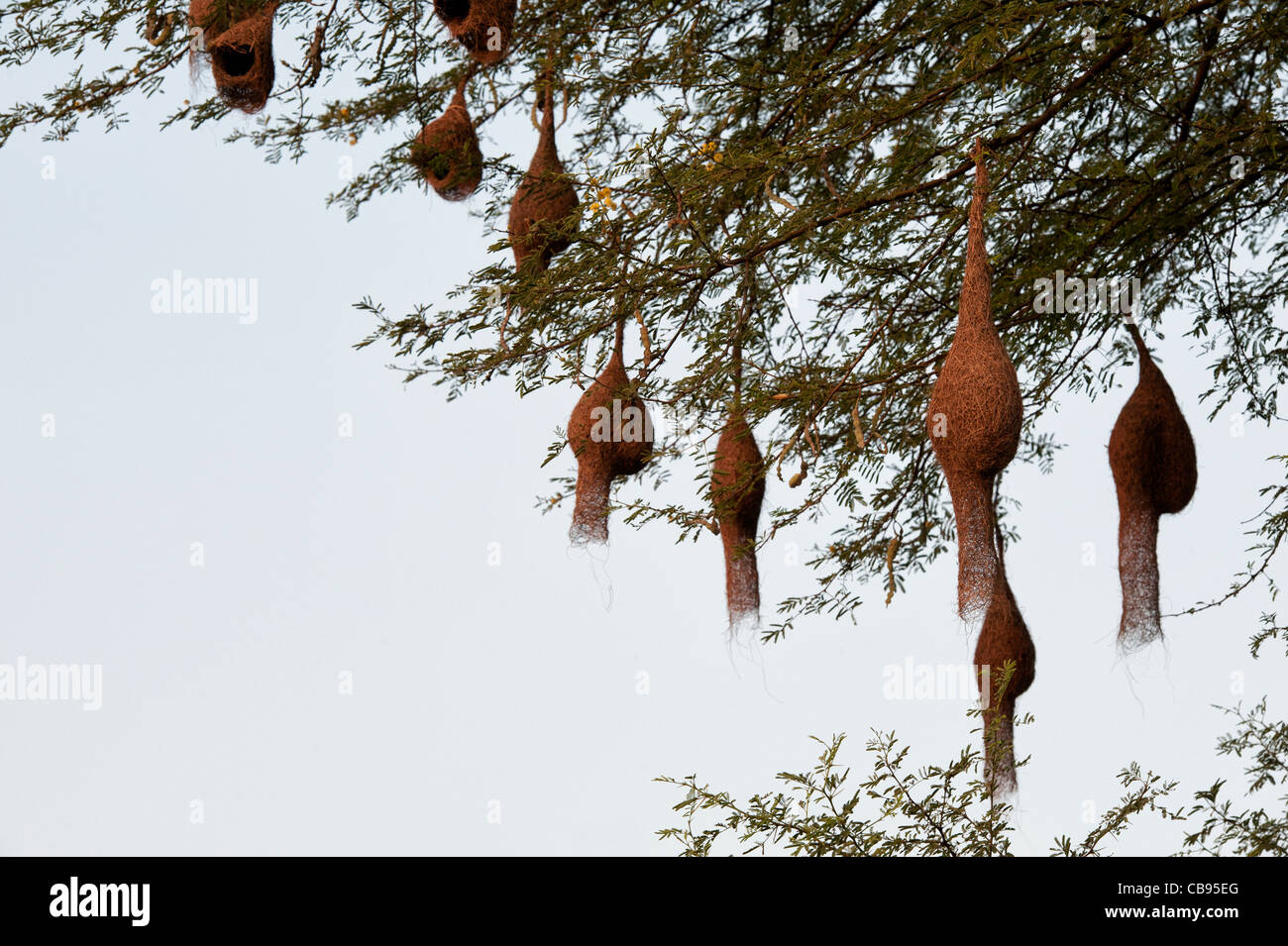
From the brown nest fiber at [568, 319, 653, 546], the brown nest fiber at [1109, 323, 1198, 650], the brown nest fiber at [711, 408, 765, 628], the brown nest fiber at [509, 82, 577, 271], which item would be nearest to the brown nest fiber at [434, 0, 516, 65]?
the brown nest fiber at [509, 82, 577, 271]

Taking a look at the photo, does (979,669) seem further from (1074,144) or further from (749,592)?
(1074,144)

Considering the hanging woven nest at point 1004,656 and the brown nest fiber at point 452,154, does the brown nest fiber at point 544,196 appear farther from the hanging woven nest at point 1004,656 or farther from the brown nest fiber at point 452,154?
the hanging woven nest at point 1004,656

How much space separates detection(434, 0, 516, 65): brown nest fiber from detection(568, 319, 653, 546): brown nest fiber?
1.14 meters

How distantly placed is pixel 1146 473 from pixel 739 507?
1.27 meters

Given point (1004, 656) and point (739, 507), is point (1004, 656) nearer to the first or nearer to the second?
point (1004, 656)

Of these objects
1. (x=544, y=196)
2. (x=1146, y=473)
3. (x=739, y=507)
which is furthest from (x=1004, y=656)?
(x=544, y=196)

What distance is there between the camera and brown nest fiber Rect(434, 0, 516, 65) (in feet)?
16.3

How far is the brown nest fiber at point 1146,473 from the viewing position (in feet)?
15.3

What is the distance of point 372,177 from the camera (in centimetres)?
797

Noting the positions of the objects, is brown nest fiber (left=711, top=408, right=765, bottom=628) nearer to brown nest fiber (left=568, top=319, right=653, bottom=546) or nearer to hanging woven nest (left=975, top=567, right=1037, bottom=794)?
brown nest fiber (left=568, top=319, right=653, bottom=546)

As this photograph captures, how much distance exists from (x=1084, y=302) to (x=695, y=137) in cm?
171

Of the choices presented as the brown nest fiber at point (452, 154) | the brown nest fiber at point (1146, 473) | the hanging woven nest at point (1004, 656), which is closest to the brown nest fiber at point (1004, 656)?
the hanging woven nest at point (1004, 656)

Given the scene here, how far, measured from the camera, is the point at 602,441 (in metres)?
4.51

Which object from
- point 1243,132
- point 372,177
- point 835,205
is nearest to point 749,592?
point 835,205
